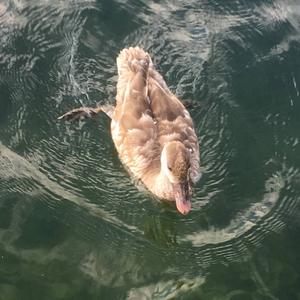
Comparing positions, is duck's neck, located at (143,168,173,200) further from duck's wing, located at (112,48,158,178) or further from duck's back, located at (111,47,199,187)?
duck's wing, located at (112,48,158,178)

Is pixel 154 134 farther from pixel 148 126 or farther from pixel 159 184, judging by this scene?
pixel 159 184

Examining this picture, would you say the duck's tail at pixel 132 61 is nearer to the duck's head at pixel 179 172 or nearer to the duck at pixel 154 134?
the duck at pixel 154 134

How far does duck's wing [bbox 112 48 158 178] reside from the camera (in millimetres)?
7762

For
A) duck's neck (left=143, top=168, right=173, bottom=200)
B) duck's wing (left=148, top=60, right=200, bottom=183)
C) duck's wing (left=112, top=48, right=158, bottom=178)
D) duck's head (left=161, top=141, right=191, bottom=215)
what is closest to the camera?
duck's head (left=161, top=141, right=191, bottom=215)

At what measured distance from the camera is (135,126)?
7836 mm

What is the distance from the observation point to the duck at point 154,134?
713cm

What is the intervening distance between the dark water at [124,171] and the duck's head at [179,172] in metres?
0.46

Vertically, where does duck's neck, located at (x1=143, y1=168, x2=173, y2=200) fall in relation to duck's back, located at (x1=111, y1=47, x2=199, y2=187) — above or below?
below

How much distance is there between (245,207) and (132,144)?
1497 mm

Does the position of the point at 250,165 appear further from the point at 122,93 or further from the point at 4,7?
the point at 4,7

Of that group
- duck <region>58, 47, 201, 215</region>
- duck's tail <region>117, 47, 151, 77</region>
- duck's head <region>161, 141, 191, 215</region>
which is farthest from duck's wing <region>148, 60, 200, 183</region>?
duck's head <region>161, 141, 191, 215</region>

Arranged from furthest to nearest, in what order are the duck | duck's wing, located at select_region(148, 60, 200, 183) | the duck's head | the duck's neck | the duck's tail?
the duck's tail, duck's wing, located at select_region(148, 60, 200, 183), the duck's neck, the duck, the duck's head

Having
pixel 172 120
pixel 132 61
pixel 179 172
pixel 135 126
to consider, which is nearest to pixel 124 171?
pixel 135 126

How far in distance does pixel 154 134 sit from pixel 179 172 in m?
0.87
